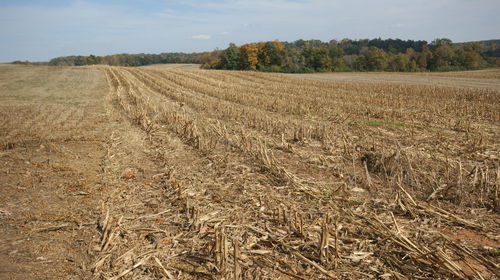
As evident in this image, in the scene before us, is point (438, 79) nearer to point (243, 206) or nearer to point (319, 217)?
point (319, 217)

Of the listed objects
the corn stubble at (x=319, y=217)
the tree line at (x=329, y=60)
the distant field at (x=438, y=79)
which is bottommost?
the corn stubble at (x=319, y=217)

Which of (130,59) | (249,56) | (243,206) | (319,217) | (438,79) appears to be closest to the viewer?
(319,217)

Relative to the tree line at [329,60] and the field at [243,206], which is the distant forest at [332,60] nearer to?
the tree line at [329,60]

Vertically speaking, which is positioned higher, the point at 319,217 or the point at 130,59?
the point at 130,59

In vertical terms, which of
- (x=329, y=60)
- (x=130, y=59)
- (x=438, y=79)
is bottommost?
(x=438, y=79)

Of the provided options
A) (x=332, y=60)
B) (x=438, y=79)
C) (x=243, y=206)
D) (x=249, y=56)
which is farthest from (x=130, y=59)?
(x=243, y=206)

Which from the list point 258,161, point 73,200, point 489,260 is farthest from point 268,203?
point 73,200

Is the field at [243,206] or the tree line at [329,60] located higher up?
the tree line at [329,60]

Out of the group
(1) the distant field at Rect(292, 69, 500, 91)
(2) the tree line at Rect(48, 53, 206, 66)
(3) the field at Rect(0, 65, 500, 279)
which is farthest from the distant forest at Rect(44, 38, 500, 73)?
(3) the field at Rect(0, 65, 500, 279)

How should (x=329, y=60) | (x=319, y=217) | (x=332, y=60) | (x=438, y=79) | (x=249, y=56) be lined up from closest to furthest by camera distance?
(x=319, y=217) → (x=438, y=79) → (x=329, y=60) → (x=332, y=60) → (x=249, y=56)

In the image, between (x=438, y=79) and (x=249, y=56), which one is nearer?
(x=438, y=79)

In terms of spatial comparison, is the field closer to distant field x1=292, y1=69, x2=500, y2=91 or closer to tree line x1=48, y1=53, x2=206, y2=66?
distant field x1=292, y1=69, x2=500, y2=91

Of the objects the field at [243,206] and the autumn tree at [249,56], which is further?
the autumn tree at [249,56]

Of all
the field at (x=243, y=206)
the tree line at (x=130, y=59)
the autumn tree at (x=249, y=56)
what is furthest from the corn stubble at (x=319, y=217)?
the tree line at (x=130, y=59)
